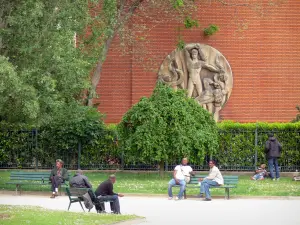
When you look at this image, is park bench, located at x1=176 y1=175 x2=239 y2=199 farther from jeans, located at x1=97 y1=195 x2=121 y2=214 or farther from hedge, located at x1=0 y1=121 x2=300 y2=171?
hedge, located at x1=0 y1=121 x2=300 y2=171

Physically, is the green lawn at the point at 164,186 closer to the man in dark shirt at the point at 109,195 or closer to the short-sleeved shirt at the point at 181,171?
the short-sleeved shirt at the point at 181,171

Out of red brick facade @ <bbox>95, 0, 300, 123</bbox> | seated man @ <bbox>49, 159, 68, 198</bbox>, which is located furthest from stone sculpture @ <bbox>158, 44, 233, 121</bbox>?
seated man @ <bbox>49, 159, 68, 198</bbox>

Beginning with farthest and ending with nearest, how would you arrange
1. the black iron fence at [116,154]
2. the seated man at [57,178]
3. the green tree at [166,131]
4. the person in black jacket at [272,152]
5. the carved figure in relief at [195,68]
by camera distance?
the carved figure in relief at [195,68] < the black iron fence at [116,154] < the person in black jacket at [272,152] < the green tree at [166,131] < the seated man at [57,178]

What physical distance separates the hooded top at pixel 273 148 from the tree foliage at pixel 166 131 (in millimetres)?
1937

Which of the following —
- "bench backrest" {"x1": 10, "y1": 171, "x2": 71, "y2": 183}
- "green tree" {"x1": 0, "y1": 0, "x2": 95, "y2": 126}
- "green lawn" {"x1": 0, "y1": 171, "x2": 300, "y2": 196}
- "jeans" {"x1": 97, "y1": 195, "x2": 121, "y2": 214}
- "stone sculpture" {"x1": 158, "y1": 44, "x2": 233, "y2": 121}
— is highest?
"stone sculpture" {"x1": 158, "y1": 44, "x2": 233, "y2": 121}

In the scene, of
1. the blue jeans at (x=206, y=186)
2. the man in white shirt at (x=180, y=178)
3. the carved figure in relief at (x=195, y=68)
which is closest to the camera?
the blue jeans at (x=206, y=186)

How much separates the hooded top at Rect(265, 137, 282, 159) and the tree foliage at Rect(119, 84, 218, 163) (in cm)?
194

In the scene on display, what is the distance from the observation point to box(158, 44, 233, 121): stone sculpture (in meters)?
43.2

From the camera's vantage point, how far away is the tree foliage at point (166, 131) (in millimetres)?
34688

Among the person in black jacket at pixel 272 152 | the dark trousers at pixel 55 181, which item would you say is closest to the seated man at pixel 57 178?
the dark trousers at pixel 55 181

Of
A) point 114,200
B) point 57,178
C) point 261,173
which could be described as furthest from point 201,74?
point 114,200

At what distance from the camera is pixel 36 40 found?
2362 cm

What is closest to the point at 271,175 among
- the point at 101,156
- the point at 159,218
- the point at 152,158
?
the point at 152,158

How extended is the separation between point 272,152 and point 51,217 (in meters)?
15.4
